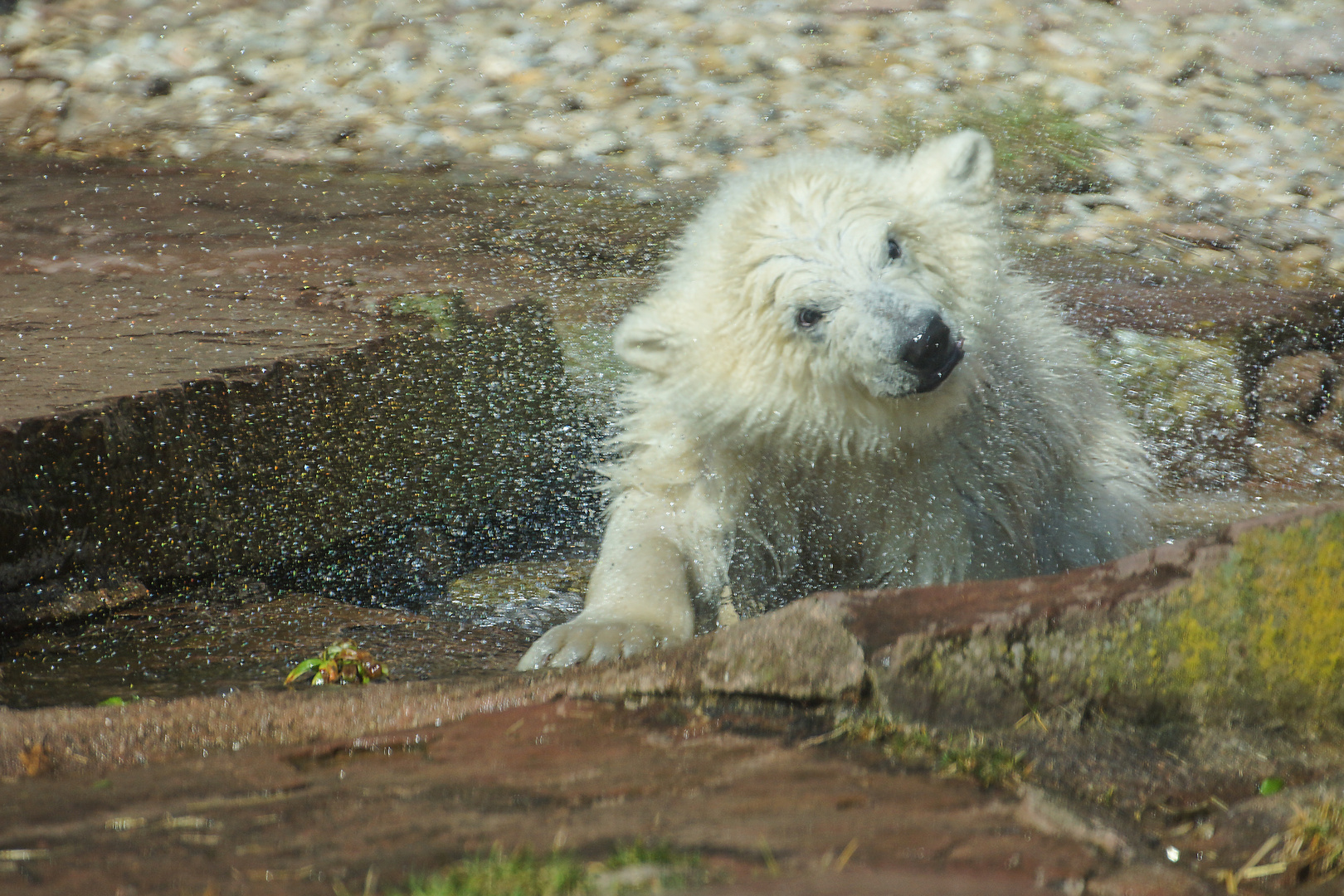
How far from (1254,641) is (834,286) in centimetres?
137

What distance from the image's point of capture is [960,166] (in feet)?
11.2

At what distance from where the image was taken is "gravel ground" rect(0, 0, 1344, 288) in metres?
7.76

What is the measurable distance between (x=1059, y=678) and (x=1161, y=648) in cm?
20

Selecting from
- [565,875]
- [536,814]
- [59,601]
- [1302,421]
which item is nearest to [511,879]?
[565,875]

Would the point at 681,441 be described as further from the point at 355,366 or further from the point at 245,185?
the point at 245,185

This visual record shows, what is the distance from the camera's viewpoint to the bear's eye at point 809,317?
3.02 m

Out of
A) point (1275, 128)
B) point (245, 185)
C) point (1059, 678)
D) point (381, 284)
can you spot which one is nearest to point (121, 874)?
point (1059, 678)

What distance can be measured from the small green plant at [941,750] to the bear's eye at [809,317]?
1315mm

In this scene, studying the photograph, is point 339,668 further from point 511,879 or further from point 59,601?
point 511,879

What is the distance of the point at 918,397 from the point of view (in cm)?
310

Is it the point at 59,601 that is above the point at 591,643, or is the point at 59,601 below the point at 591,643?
below

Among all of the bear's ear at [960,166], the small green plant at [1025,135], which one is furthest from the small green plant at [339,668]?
the small green plant at [1025,135]

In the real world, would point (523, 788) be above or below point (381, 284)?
above

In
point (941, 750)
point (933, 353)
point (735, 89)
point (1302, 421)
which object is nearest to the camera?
point (941, 750)
